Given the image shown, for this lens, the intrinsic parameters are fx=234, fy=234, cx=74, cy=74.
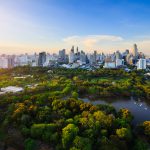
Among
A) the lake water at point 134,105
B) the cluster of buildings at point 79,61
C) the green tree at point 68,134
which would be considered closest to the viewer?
the green tree at point 68,134

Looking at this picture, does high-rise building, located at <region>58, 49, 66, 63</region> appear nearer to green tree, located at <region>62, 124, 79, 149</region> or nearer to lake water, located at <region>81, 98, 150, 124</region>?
lake water, located at <region>81, 98, 150, 124</region>

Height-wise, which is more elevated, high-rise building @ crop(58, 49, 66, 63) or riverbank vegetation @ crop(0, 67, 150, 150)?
high-rise building @ crop(58, 49, 66, 63)

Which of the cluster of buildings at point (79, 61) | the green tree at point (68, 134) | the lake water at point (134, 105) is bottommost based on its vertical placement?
the lake water at point (134, 105)

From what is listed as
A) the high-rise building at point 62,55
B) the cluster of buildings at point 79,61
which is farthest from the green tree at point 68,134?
the high-rise building at point 62,55

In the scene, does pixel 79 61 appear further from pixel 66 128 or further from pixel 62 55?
pixel 66 128

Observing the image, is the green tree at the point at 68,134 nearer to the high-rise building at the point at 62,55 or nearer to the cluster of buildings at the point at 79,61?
the cluster of buildings at the point at 79,61

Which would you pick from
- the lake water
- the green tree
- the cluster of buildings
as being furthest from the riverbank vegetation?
the cluster of buildings

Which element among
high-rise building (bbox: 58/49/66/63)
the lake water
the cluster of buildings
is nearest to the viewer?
the lake water

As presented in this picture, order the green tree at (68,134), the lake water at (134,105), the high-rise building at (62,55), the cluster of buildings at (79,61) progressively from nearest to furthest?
1. the green tree at (68,134)
2. the lake water at (134,105)
3. the cluster of buildings at (79,61)
4. the high-rise building at (62,55)
